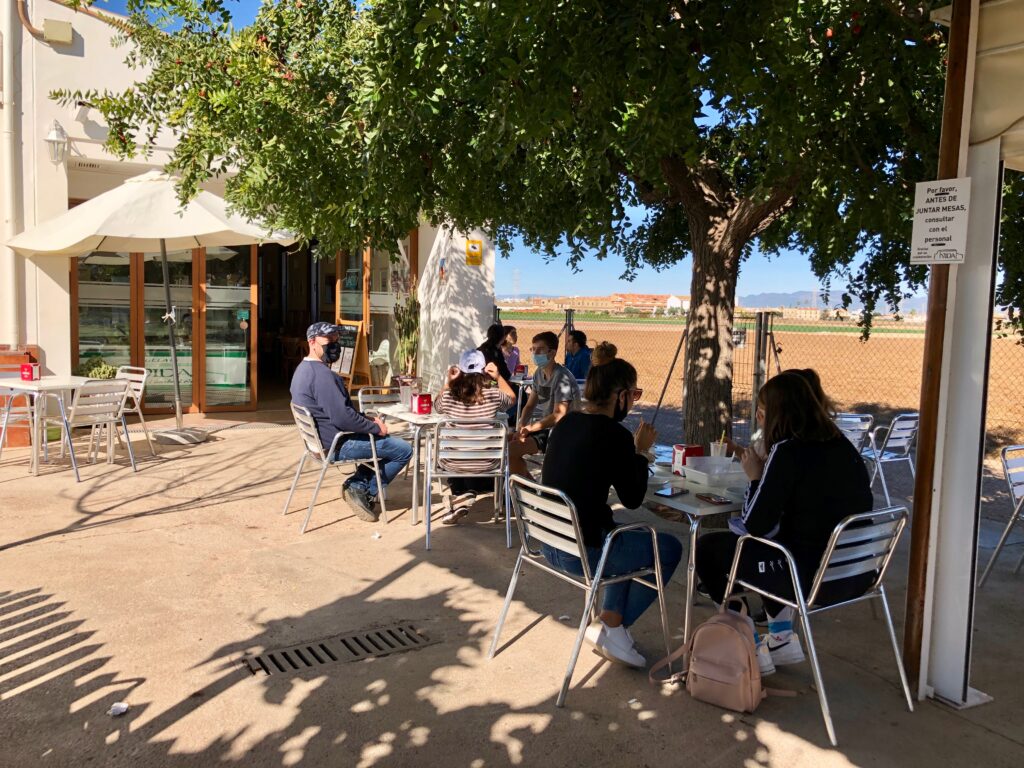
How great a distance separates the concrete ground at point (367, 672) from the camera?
3.02 meters

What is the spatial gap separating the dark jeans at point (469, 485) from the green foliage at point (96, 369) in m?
5.42

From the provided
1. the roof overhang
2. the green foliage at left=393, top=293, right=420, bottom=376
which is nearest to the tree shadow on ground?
the roof overhang

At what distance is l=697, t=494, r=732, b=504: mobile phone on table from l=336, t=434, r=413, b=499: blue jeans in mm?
2915

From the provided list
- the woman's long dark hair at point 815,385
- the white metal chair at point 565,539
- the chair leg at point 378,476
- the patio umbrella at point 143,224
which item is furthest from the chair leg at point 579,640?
the patio umbrella at point 143,224

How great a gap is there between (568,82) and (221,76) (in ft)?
9.16

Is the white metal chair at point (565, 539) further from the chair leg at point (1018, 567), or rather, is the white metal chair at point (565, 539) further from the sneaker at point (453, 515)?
the chair leg at point (1018, 567)

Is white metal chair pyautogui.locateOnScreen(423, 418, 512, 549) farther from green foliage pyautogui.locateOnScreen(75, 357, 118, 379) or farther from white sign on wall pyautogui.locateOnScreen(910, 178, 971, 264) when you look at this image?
green foliage pyautogui.locateOnScreen(75, 357, 118, 379)

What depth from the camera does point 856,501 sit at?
3352 mm

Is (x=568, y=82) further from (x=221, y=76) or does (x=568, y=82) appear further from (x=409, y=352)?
(x=409, y=352)

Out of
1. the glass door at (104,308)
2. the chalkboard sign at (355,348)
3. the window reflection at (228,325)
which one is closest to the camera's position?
the glass door at (104,308)

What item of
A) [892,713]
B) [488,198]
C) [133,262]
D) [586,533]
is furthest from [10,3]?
[892,713]

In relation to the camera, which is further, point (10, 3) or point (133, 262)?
point (133, 262)

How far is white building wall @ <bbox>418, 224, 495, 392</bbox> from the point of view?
1115 centimetres

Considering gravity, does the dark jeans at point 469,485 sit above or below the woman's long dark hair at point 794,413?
below
